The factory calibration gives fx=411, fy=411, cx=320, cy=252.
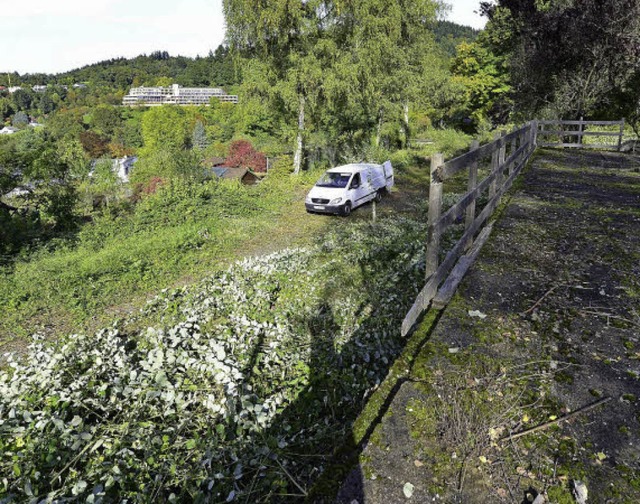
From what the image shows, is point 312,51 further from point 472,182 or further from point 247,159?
point 247,159

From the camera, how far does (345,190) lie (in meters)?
15.0

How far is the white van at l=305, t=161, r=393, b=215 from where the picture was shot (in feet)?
49.0

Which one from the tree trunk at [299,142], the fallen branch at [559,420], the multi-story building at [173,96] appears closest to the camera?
the fallen branch at [559,420]

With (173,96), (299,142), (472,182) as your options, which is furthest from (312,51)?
(173,96)

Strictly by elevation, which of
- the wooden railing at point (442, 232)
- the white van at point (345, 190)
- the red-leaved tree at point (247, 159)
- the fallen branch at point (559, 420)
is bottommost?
the red-leaved tree at point (247, 159)

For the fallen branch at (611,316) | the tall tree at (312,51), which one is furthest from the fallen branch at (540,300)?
the tall tree at (312,51)

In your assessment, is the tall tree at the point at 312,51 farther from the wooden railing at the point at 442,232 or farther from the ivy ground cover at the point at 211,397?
the wooden railing at the point at 442,232

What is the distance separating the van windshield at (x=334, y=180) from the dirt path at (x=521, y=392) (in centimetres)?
1085

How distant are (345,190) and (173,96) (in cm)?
17074

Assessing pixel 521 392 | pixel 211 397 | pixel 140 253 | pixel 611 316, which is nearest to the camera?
pixel 521 392

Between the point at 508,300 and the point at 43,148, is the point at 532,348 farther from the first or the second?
the point at 43,148

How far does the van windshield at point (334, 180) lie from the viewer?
1546cm

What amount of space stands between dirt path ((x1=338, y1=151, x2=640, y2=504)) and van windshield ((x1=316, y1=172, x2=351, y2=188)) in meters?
10.8

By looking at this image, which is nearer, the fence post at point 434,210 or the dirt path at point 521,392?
the dirt path at point 521,392
